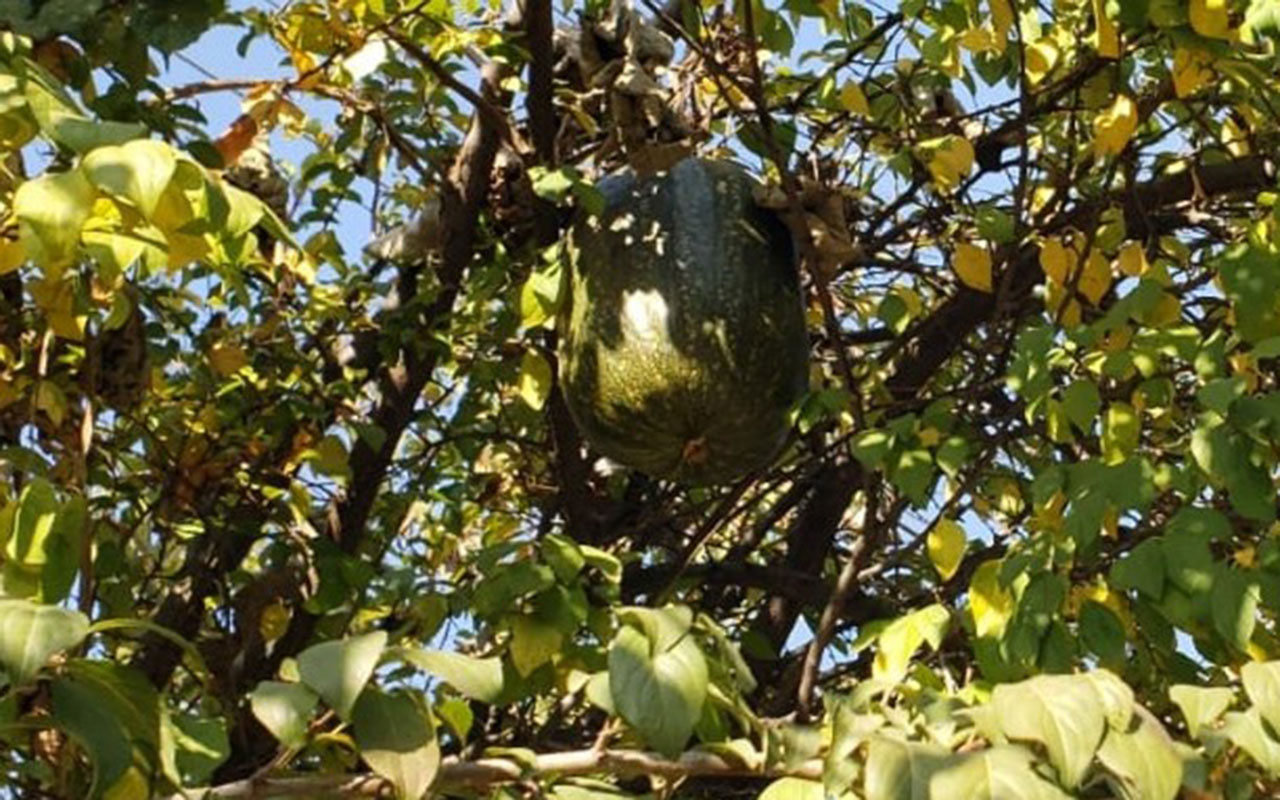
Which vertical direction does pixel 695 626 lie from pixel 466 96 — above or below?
below

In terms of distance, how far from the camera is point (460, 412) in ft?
11.1

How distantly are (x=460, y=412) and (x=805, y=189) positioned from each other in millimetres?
1019

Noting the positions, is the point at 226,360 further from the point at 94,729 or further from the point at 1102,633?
Answer: the point at 94,729

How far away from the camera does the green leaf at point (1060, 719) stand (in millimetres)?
1156

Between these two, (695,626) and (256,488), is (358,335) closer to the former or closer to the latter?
(256,488)

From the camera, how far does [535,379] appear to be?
2.81 metres

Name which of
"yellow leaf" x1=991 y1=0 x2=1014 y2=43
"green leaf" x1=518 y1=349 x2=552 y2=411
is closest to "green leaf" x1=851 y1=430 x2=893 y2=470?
"yellow leaf" x1=991 y1=0 x2=1014 y2=43

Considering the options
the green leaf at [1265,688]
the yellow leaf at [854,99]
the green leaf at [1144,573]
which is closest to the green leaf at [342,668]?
the green leaf at [1265,688]

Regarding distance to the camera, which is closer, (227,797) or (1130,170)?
(227,797)

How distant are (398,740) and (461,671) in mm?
59

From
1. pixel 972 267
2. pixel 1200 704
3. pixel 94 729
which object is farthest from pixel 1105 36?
pixel 94 729

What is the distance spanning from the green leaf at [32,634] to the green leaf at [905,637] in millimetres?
903

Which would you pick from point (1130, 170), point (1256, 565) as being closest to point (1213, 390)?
point (1256, 565)

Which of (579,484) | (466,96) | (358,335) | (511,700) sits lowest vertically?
(511,700)
